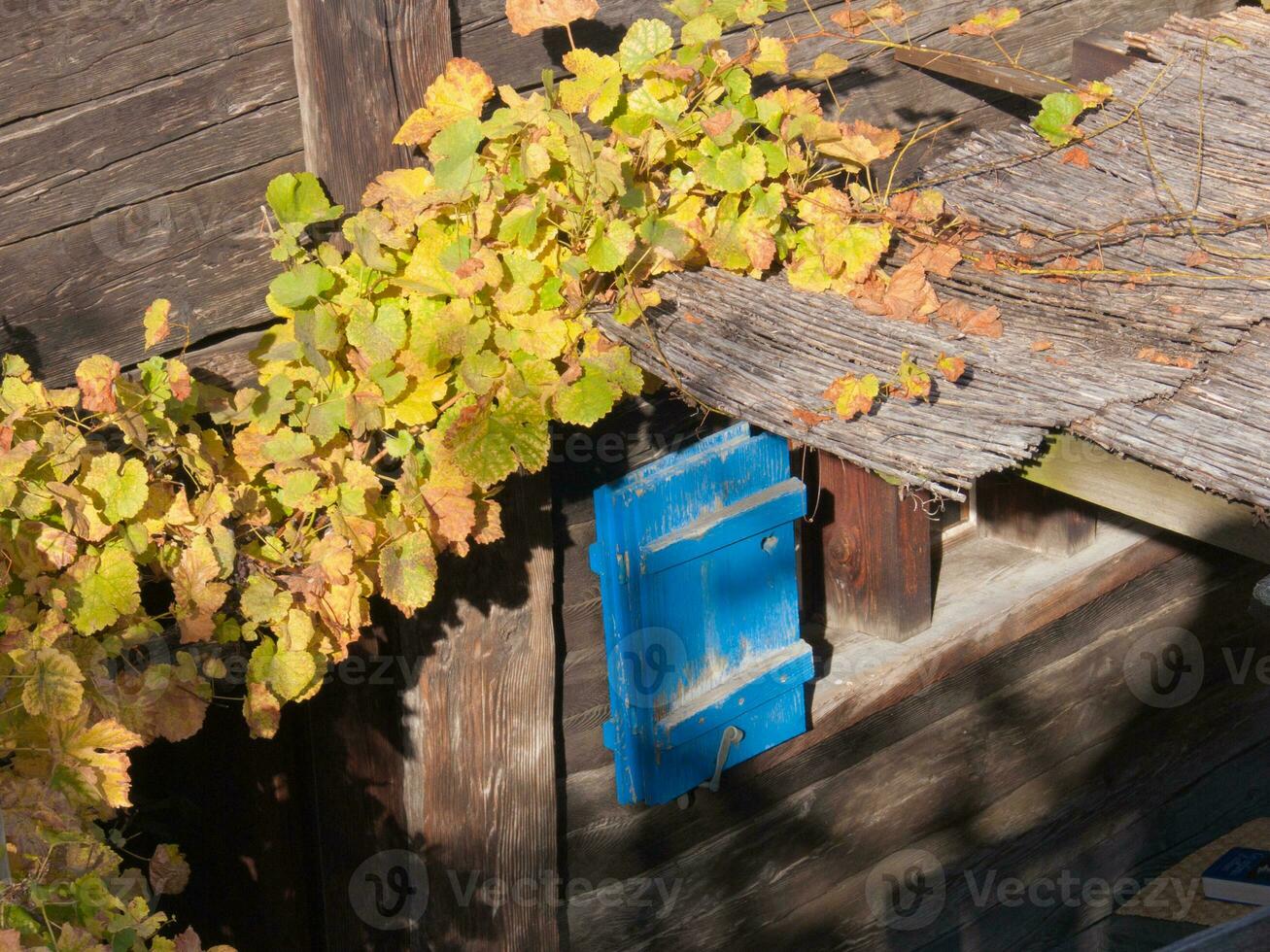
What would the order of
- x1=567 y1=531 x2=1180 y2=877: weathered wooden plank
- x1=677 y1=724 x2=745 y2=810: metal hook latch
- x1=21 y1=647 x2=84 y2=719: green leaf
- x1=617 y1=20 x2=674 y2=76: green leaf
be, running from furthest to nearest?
x1=567 y1=531 x2=1180 y2=877: weathered wooden plank
x1=677 y1=724 x2=745 y2=810: metal hook latch
x1=617 y1=20 x2=674 y2=76: green leaf
x1=21 y1=647 x2=84 y2=719: green leaf

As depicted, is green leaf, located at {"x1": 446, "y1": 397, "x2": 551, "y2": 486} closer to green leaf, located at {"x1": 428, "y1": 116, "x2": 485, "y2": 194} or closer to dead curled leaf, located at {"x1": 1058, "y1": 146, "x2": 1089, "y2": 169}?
green leaf, located at {"x1": 428, "y1": 116, "x2": 485, "y2": 194}

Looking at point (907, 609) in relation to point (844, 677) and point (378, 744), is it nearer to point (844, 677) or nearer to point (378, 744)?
point (844, 677)

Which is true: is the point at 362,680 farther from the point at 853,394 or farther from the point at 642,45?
the point at 642,45

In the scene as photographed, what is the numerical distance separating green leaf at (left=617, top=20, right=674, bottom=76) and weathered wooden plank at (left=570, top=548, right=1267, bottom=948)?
194 cm

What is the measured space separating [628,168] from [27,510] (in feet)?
4.48

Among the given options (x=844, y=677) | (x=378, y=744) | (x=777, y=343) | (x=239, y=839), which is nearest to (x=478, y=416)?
(x=777, y=343)

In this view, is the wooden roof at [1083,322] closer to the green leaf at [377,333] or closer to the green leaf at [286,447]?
the green leaf at [377,333]

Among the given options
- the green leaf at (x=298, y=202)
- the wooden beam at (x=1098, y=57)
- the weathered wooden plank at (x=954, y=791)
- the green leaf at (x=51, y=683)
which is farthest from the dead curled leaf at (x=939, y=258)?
the green leaf at (x=51, y=683)

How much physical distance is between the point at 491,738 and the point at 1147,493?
5.12 feet

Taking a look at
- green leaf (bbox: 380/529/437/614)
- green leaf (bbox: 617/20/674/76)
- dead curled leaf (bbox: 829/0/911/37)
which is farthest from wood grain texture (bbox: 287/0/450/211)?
dead curled leaf (bbox: 829/0/911/37)

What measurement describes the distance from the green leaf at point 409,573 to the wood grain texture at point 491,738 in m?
0.48

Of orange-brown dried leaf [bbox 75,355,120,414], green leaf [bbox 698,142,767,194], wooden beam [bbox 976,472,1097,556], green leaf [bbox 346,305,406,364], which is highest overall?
green leaf [bbox 698,142,767,194]

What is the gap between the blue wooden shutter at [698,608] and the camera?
10.8 ft

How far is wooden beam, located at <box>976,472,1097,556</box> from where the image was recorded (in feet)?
15.4
